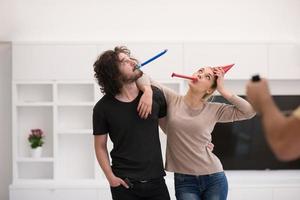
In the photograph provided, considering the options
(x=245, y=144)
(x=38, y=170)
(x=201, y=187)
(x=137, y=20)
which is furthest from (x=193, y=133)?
(x=38, y=170)

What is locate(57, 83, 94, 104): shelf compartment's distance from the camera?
4496 millimetres

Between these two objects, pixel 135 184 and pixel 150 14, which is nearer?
pixel 135 184

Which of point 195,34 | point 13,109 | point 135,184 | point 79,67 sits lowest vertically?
point 135,184

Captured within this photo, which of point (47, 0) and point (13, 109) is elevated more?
point (47, 0)

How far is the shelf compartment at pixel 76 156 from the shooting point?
451 centimetres

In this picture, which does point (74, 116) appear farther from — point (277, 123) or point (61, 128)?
point (277, 123)

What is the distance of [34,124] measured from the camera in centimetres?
451

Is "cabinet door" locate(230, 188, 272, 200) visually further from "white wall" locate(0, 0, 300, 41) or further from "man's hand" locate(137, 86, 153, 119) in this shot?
"man's hand" locate(137, 86, 153, 119)

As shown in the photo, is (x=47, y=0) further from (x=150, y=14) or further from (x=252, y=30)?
(x=252, y=30)

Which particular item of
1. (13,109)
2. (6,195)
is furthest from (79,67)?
(6,195)

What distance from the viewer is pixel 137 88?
2.39m

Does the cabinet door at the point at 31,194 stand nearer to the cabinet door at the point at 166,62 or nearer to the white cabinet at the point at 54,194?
the white cabinet at the point at 54,194

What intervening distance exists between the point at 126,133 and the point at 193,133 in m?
0.39

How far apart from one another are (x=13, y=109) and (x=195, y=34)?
6.95 ft
